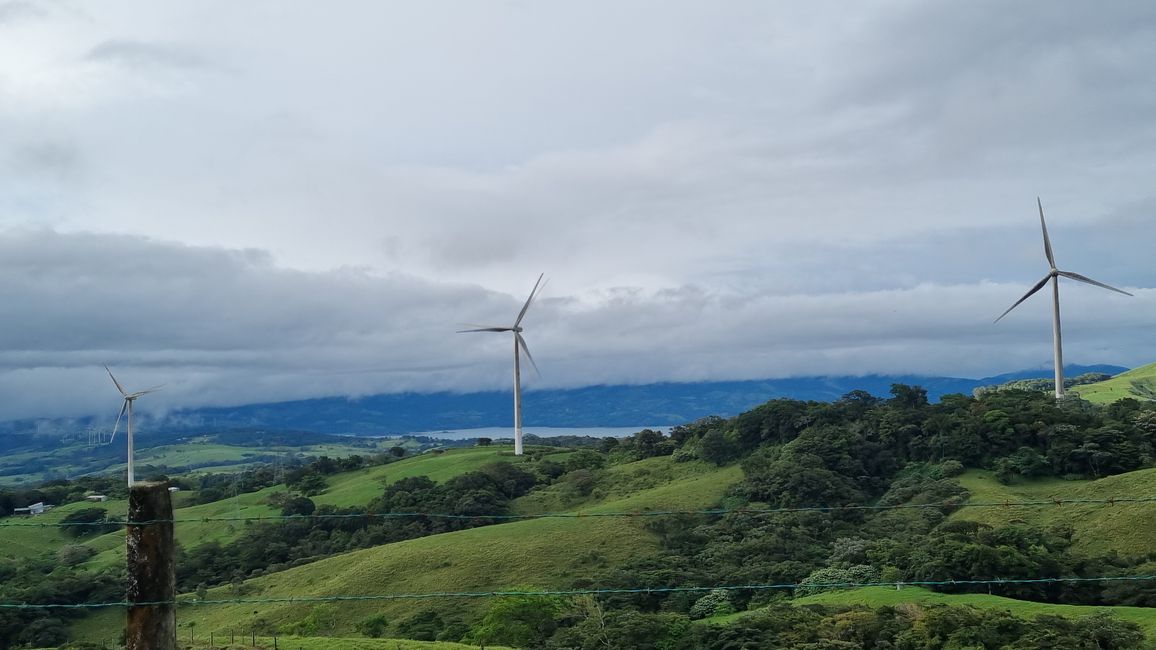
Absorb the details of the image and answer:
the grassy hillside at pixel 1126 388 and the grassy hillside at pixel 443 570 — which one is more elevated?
the grassy hillside at pixel 1126 388

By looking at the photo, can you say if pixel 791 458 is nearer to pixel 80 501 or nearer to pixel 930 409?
pixel 930 409

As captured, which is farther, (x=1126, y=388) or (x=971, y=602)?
(x=1126, y=388)

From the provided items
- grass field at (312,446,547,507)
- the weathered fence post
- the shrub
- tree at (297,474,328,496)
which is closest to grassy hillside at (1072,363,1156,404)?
grass field at (312,446,547,507)

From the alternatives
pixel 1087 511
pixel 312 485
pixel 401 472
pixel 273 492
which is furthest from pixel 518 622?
pixel 273 492

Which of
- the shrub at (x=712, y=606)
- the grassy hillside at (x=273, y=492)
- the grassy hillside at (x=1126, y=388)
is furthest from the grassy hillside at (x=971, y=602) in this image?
the grassy hillside at (x=1126, y=388)

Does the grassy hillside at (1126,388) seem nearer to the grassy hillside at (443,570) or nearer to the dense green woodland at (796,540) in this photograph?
the dense green woodland at (796,540)

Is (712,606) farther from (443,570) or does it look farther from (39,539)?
(39,539)
